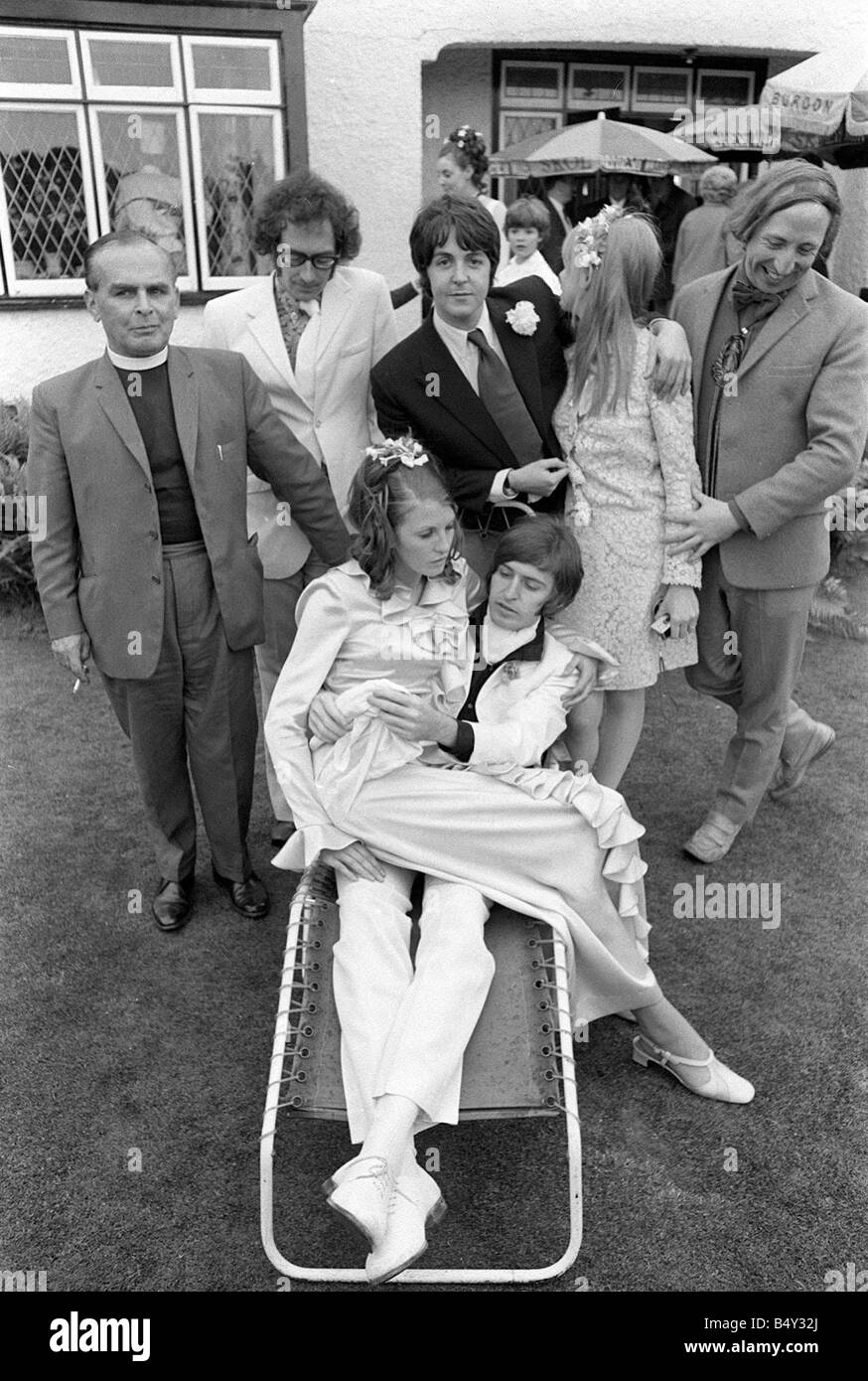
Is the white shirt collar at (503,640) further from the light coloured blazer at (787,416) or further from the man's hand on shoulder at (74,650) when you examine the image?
the man's hand on shoulder at (74,650)

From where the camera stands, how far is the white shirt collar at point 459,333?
3.40m

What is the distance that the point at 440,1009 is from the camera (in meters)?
2.48

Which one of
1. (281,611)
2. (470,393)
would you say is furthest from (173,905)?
(470,393)

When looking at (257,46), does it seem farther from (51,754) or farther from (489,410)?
(489,410)

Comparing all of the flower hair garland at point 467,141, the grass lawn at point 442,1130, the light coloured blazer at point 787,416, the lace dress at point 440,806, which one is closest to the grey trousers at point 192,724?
the grass lawn at point 442,1130

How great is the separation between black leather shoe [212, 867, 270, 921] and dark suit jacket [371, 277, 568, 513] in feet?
5.53

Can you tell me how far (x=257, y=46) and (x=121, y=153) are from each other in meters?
1.43

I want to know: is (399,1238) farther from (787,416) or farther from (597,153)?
(597,153)

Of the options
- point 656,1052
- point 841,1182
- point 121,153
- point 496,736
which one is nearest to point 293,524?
point 496,736

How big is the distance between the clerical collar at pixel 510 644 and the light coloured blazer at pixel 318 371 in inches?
44.0

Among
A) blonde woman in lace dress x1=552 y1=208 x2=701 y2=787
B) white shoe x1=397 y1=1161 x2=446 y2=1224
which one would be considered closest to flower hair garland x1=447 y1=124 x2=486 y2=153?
blonde woman in lace dress x1=552 y1=208 x2=701 y2=787

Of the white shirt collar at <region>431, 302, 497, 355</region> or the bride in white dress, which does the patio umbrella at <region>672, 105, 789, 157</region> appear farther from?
the bride in white dress

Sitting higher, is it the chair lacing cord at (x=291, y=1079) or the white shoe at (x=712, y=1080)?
the chair lacing cord at (x=291, y=1079)

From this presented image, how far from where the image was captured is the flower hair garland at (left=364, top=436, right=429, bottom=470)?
116 inches
